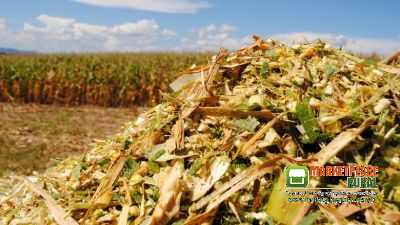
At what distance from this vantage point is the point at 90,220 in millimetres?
2188

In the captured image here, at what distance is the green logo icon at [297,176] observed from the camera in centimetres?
199

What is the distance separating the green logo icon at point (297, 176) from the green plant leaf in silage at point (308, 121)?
0.18m

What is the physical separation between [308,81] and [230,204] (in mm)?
853

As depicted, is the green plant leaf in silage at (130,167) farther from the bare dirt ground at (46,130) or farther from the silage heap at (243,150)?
the bare dirt ground at (46,130)

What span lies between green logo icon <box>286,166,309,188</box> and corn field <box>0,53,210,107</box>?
16.3 meters

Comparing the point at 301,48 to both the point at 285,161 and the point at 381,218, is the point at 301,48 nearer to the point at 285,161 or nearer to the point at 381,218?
the point at 285,161

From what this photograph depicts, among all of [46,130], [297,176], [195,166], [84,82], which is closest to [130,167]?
[195,166]

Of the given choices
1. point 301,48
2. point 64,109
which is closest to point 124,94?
point 64,109

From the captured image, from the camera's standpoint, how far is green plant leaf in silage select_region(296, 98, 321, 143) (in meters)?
2.15

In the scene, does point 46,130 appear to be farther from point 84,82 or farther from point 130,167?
point 130,167

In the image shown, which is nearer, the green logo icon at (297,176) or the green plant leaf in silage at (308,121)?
the green logo icon at (297,176)

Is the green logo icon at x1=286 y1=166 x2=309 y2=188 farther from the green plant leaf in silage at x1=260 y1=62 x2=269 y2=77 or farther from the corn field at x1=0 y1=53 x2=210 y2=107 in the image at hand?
the corn field at x1=0 y1=53 x2=210 y2=107

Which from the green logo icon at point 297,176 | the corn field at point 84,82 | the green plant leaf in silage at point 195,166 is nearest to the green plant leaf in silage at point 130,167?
the green plant leaf in silage at point 195,166

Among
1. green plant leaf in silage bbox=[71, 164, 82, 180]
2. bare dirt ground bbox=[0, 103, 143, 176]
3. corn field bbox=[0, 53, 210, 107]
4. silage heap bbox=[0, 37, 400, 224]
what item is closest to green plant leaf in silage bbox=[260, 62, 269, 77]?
silage heap bbox=[0, 37, 400, 224]
